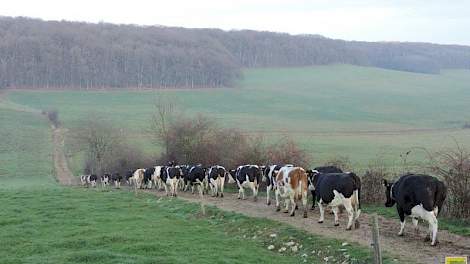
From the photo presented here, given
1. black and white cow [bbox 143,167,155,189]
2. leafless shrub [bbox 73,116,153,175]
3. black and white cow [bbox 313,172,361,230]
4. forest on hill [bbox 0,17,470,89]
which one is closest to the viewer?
black and white cow [bbox 313,172,361,230]

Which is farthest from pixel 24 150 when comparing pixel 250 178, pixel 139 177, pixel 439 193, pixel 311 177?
pixel 439 193

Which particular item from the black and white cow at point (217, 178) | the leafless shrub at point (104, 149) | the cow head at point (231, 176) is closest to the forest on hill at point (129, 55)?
the leafless shrub at point (104, 149)

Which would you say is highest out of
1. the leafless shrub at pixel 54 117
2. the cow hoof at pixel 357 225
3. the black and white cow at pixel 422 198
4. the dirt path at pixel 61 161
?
the black and white cow at pixel 422 198

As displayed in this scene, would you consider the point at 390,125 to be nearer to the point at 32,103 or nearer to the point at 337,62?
the point at 32,103

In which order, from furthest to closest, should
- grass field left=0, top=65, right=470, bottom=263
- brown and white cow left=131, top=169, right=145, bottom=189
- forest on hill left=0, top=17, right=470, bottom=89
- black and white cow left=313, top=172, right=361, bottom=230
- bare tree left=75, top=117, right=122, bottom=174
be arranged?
forest on hill left=0, top=17, right=470, bottom=89
bare tree left=75, top=117, right=122, bottom=174
brown and white cow left=131, top=169, right=145, bottom=189
black and white cow left=313, top=172, right=361, bottom=230
grass field left=0, top=65, right=470, bottom=263

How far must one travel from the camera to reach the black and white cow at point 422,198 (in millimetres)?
15484

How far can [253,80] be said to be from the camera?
144 meters

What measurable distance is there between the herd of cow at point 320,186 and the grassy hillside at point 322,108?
1104 inches

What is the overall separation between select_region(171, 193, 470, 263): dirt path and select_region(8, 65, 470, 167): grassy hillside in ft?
114

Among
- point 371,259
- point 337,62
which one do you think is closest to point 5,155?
point 371,259

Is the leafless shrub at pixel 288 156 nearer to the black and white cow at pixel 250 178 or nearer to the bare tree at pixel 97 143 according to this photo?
the black and white cow at pixel 250 178

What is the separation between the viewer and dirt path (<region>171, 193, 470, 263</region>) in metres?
14.2

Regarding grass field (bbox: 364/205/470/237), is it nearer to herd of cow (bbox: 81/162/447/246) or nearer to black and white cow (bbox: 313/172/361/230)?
herd of cow (bbox: 81/162/447/246)

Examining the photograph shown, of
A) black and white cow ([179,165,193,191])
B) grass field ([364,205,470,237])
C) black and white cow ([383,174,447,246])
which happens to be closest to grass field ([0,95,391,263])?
black and white cow ([383,174,447,246])
